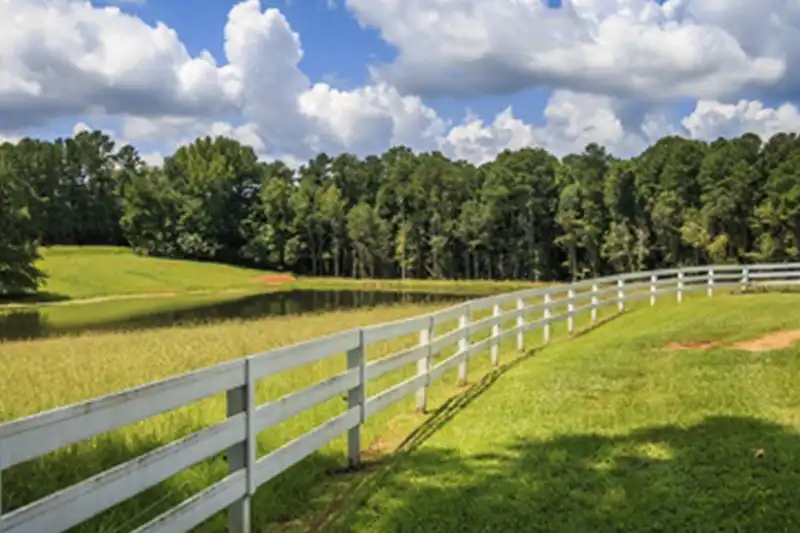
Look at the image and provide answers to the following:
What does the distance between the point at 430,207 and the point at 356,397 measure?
9889 centimetres

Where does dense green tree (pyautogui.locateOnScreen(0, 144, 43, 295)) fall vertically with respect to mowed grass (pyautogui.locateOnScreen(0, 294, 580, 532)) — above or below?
above

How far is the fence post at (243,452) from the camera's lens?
4.97 meters

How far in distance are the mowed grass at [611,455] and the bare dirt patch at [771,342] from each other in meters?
0.70

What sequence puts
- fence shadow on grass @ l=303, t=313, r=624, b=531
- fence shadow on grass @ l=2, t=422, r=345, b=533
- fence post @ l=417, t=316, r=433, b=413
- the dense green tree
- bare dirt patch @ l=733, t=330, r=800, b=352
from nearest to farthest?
fence shadow on grass @ l=2, t=422, r=345, b=533 < fence shadow on grass @ l=303, t=313, r=624, b=531 < fence post @ l=417, t=316, r=433, b=413 < bare dirt patch @ l=733, t=330, r=800, b=352 < the dense green tree

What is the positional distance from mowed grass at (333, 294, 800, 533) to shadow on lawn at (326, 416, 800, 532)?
0.05ft

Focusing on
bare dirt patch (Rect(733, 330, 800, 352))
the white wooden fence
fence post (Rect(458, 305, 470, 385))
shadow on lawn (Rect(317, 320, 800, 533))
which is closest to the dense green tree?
fence post (Rect(458, 305, 470, 385))

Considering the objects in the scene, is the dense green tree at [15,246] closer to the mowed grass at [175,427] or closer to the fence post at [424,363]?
the mowed grass at [175,427]

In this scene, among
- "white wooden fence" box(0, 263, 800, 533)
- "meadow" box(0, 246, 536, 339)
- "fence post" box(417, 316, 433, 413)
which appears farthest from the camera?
"meadow" box(0, 246, 536, 339)

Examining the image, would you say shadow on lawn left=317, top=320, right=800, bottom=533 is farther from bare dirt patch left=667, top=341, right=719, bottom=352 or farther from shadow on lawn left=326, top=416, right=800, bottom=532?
bare dirt patch left=667, top=341, right=719, bottom=352

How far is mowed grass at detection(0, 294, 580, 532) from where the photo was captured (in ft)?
18.7

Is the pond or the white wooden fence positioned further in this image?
the pond

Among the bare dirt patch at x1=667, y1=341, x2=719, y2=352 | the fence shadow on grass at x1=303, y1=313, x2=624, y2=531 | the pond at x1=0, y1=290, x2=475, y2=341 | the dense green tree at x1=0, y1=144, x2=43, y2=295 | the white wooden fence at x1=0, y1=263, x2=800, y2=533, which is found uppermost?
the dense green tree at x1=0, y1=144, x2=43, y2=295

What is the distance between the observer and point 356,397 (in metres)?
7.26

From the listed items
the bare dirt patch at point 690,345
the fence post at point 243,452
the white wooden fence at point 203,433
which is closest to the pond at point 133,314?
the bare dirt patch at point 690,345
